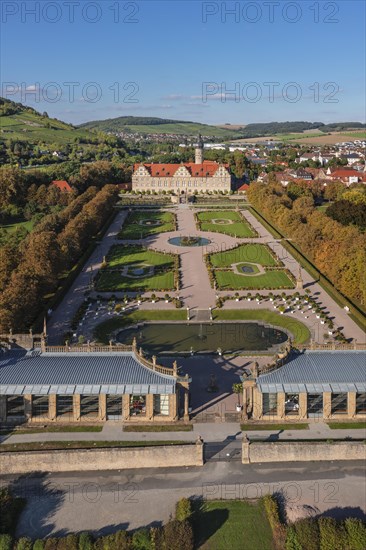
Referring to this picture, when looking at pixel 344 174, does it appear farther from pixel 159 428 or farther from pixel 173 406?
pixel 159 428

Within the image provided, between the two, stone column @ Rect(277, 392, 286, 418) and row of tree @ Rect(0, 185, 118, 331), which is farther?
row of tree @ Rect(0, 185, 118, 331)

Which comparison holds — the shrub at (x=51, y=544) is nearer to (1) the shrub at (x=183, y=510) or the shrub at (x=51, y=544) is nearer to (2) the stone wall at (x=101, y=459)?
(1) the shrub at (x=183, y=510)

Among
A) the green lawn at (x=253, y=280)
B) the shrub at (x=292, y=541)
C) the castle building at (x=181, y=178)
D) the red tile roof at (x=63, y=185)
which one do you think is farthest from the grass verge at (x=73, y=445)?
the castle building at (x=181, y=178)

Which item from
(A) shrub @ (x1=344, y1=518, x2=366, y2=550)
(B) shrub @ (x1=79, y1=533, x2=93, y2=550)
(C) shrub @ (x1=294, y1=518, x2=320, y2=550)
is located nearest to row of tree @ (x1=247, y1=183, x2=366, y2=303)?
(A) shrub @ (x1=344, y1=518, x2=366, y2=550)

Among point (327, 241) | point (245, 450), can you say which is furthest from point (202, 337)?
point (327, 241)

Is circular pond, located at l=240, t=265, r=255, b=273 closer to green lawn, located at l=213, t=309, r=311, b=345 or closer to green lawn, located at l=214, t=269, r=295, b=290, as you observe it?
green lawn, located at l=214, t=269, r=295, b=290

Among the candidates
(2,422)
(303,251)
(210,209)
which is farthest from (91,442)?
(210,209)
